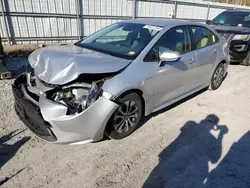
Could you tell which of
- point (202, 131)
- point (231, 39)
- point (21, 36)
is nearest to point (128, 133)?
point (202, 131)

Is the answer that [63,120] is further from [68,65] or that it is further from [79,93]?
[68,65]

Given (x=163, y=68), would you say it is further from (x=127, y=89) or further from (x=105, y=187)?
(x=105, y=187)

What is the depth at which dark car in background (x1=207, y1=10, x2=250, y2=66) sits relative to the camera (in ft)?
22.8

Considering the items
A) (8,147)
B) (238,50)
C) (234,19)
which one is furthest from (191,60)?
(234,19)

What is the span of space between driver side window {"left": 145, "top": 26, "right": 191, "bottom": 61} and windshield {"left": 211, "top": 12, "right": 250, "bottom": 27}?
5054 millimetres

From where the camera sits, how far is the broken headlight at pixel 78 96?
2.59 m

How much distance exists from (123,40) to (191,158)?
2127mm

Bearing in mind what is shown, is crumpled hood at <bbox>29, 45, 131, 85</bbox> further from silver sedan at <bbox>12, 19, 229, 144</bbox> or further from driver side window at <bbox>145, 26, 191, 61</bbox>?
driver side window at <bbox>145, 26, 191, 61</bbox>

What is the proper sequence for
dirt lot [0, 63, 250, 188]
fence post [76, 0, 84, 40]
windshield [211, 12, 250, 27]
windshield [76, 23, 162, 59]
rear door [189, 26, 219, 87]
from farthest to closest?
1. fence post [76, 0, 84, 40]
2. windshield [211, 12, 250, 27]
3. rear door [189, 26, 219, 87]
4. windshield [76, 23, 162, 59]
5. dirt lot [0, 63, 250, 188]

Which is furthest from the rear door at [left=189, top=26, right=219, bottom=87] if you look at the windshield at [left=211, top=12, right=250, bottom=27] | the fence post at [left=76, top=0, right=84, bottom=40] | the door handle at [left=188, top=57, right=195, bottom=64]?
the fence post at [left=76, top=0, right=84, bottom=40]

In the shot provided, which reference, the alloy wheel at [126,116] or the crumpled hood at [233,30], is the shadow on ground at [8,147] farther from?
the crumpled hood at [233,30]

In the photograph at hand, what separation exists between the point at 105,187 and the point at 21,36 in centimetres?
754

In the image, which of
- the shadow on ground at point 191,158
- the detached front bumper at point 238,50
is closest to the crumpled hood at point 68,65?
the shadow on ground at point 191,158

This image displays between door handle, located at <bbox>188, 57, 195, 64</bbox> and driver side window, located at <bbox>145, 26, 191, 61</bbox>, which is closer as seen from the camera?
driver side window, located at <bbox>145, 26, 191, 61</bbox>
